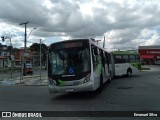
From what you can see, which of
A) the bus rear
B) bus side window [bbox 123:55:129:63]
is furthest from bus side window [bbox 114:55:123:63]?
the bus rear

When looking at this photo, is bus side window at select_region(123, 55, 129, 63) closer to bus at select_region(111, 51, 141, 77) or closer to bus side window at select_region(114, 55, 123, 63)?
bus at select_region(111, 51, 141, 77)

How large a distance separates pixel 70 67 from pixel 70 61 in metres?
0.31


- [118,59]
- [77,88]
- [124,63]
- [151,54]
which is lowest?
[77,88]

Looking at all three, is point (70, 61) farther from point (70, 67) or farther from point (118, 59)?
point (118, 59)

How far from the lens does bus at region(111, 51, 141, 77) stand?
32844 millimetres

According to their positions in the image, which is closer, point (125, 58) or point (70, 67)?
point (70, 67)

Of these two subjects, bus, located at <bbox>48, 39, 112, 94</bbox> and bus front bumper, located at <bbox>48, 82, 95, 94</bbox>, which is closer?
bus front bumper, located at <bbox>48, 82, 95, 94</bbox>

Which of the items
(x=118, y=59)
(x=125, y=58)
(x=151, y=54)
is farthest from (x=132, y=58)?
(x=151, y=54)

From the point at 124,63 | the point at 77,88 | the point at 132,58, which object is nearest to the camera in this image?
the point at 77,88

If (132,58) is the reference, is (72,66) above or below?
below

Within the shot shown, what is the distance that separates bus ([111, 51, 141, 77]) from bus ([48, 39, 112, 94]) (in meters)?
15.8

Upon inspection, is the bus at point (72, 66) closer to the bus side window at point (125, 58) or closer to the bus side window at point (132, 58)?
the bus side window at point (125, 58)

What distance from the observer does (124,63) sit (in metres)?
34.2

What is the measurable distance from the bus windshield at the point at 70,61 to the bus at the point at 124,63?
1593 centimetres
